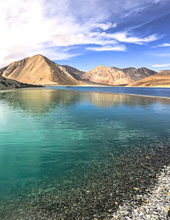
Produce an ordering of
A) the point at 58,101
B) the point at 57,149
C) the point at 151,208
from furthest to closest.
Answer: the point at 58,101, the point at 57,149, the point at 151,208

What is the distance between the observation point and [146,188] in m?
9.11

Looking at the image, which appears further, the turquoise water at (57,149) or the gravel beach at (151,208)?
the turquoise water at (57,149)

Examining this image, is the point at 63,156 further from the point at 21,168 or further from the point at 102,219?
the point at 102,219

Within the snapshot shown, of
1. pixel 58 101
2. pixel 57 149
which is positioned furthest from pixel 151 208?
pixel 58 101

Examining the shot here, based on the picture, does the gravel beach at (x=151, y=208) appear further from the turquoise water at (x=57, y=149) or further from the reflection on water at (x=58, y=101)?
the reflection on water at (x=58, y=101)

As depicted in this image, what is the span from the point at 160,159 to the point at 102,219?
7.08 m

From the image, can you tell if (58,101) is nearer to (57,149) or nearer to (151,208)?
(57,149)

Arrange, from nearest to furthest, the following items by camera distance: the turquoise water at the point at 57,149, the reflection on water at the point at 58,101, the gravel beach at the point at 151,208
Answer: the gravel beach at the point at 151,208, the turquoise water at the point at 57,149, the reflection on water at the point at 58,101

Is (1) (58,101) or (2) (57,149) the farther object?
(1) (58,101)

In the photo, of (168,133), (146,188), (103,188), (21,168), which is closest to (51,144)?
(21,168)

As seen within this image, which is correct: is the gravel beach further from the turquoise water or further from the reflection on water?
the reflection on water

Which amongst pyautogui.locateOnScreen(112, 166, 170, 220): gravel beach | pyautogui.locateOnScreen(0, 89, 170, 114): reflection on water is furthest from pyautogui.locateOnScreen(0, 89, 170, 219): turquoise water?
pyautogui.locateOnScreen(0, 89, 170, 114): reflection on water

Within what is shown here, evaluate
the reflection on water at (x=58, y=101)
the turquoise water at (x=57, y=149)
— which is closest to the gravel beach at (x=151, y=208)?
the turquoise water at (x=57, y=149)

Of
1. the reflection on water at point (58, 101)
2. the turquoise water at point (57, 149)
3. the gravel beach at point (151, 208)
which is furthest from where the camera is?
the reflection on water at point (58, 101)
